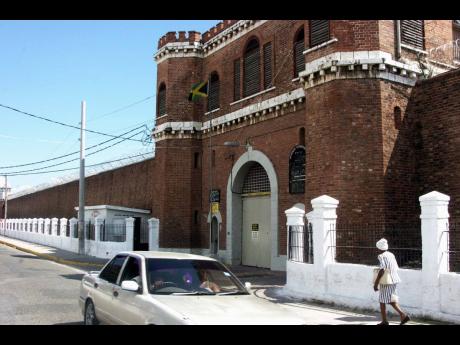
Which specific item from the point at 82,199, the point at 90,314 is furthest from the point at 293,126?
the point at 82,199

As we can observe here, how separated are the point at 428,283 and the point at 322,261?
3219 mm

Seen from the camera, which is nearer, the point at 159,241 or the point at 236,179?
the point at 236,179

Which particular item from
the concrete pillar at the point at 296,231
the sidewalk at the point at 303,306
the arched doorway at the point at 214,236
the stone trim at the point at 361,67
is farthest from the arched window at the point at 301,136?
the arched doorway at the point at 214,236

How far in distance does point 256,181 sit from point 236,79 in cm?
459

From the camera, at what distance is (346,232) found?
14648mm

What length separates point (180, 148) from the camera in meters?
25.2

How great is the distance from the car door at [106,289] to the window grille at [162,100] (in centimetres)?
1867

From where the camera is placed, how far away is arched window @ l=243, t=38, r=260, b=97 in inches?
860

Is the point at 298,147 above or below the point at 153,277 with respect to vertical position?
above

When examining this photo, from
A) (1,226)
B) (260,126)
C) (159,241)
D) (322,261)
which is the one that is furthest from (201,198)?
(1,226)

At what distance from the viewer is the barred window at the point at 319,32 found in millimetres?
16453

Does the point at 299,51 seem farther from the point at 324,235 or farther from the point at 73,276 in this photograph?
the point at 73,276

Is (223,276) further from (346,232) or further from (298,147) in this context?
(298,147)
